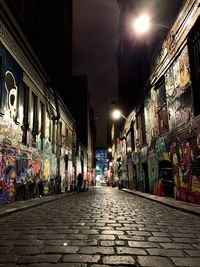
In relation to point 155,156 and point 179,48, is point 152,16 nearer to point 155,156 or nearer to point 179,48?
point 179,48

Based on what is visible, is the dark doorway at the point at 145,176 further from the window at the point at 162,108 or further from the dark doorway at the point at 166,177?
the window at the point at 162,108

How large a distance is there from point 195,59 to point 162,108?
15.4ft

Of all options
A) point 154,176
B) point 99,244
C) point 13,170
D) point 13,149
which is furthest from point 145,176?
point 99,244

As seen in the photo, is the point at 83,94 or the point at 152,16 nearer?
the point at 152,16

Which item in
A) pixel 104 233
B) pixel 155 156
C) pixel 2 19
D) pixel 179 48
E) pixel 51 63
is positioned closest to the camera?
pixel 104 233

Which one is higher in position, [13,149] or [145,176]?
[13,149]

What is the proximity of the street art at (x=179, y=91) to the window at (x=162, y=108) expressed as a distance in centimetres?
138

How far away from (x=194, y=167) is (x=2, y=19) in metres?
9.88

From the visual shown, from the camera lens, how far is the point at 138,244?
4.09 meters

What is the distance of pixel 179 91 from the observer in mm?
11469

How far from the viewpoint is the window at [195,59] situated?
32.9ft

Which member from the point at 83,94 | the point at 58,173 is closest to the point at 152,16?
the point at 58,173

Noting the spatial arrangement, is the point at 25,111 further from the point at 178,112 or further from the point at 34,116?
the point at 178,112

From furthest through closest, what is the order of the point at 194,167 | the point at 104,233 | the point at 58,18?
the point at 58,18, the point at 194,167, the point at 104,233
